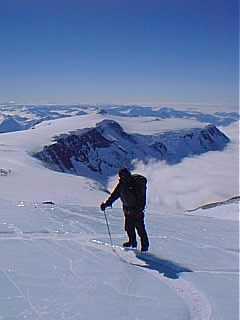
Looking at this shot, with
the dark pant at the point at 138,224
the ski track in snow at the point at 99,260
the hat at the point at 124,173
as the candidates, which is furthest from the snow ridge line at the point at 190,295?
the hat at the point at 124,173

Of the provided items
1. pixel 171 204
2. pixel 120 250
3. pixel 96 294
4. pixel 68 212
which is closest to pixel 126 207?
pixel 120 250

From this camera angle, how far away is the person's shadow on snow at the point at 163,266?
7645 mm

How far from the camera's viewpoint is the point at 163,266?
8102 mm

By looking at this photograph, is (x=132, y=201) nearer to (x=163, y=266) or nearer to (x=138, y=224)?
(x=138, y=224)

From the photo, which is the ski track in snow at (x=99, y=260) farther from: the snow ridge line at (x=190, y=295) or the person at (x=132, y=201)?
the person at (x=132, y=201)

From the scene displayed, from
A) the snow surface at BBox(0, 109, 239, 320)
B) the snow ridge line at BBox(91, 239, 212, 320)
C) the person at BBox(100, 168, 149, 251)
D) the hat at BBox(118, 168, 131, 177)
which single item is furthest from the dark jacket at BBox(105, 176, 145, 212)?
the snow ridge line at BBox(91, 239, 212, 320)

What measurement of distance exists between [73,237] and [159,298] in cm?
421

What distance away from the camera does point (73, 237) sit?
1023cm

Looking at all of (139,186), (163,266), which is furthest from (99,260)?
(139,186)

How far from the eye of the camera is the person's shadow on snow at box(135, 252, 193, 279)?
764cm

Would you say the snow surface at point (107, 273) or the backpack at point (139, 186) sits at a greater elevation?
the backpack at point (139, 186)

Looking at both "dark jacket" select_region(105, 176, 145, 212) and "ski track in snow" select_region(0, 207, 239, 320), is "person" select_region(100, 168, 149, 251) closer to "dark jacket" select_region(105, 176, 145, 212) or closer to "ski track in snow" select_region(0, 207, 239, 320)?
"dark jacket" select_region(105, 176, 145, 212)

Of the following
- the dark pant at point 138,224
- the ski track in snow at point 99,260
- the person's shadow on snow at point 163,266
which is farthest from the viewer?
the dark pant at point 138,224

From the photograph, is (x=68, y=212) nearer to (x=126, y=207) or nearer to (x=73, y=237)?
(x=73, y=237)
